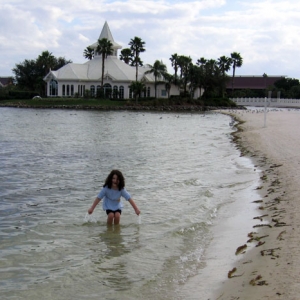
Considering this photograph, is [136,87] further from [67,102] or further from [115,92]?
[67,102]

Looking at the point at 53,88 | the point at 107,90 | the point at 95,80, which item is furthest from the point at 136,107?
the point at 53,88

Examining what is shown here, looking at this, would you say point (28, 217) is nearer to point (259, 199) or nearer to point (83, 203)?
point (83, 203)

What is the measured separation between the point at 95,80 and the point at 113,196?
87452 millimetres

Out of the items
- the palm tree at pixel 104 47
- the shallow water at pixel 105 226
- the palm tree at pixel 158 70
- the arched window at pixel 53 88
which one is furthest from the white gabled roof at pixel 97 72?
the shallow water at pixel 105 226

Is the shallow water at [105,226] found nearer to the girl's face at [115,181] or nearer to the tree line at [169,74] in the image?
the girl's face at [115,181]

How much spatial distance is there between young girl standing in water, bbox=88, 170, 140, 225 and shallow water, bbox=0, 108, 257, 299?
305mm

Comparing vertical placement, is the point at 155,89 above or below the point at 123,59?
below

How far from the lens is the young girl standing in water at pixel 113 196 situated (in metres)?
9.56

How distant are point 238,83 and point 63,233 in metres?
119

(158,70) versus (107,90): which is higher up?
(158,70)

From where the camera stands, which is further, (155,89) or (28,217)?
(155,89)

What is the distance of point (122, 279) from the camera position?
278 inches

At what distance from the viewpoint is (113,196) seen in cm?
977

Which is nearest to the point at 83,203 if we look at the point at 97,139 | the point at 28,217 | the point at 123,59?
the point at 28,217
